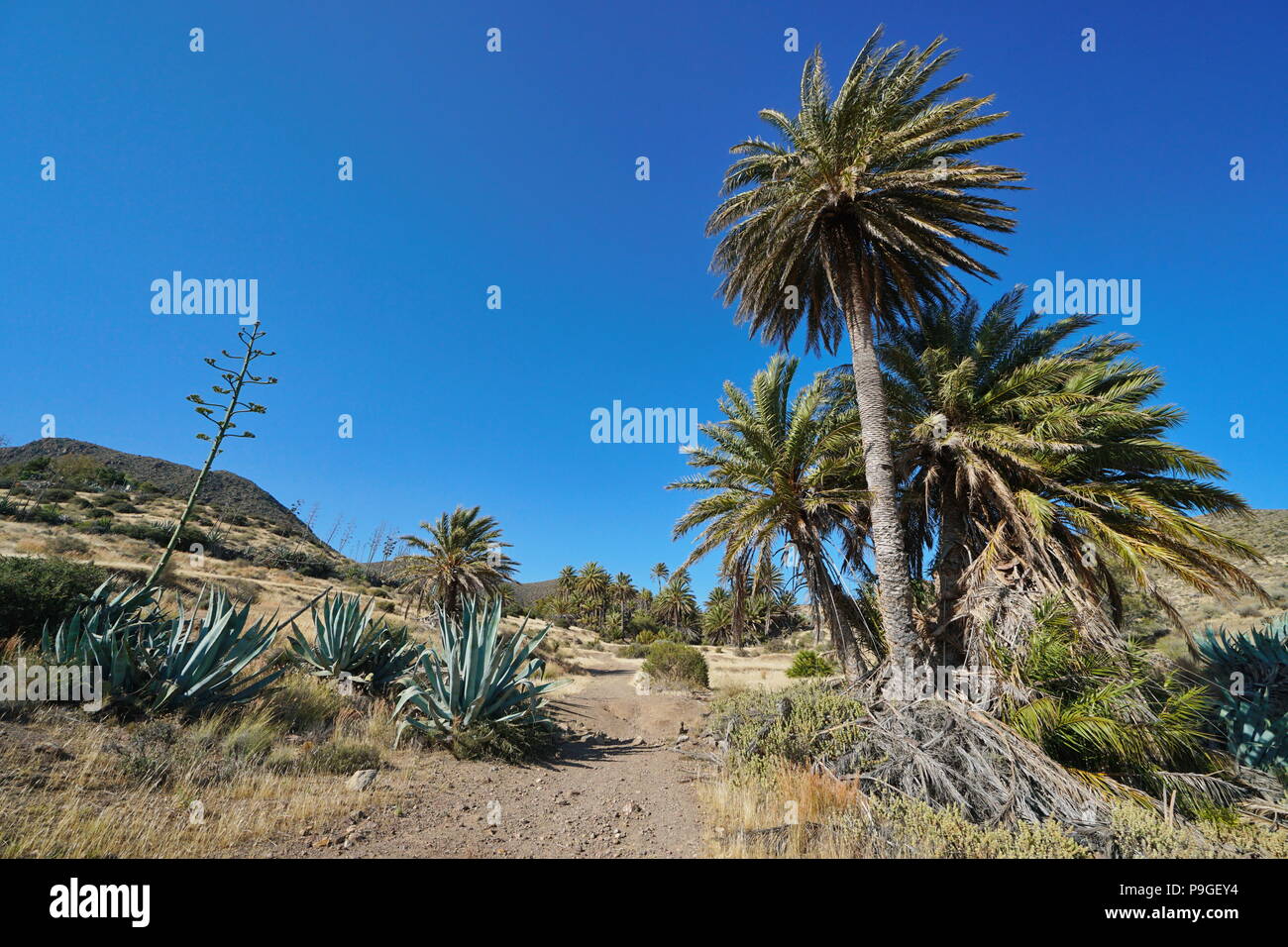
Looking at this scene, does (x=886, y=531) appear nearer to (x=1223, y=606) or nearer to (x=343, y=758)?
(x=343, y=758)

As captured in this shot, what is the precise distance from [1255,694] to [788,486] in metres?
8.01

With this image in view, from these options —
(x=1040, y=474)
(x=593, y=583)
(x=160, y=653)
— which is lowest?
(x=593, y=583)

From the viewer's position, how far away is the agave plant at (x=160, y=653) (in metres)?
5.79

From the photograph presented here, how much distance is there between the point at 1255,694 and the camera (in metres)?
7.84

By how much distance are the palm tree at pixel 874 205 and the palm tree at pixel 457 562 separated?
16282 mm

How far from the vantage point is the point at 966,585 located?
9438 mm

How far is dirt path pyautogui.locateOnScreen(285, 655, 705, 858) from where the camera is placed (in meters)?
4.32

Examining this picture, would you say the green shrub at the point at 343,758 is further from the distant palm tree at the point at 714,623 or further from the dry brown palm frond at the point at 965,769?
A: the distant palm tree at the point at 714,623

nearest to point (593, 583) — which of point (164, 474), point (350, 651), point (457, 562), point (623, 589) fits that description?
point (623, 589)

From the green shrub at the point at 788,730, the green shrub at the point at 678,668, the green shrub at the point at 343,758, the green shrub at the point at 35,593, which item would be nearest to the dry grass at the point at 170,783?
the green shrub at the point at 343,758

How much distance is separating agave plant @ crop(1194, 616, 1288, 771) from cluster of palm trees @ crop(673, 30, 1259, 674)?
169cm

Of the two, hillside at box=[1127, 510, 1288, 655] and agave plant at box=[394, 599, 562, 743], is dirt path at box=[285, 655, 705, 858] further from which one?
hillside at box=[1127, 510, 1288, 655]

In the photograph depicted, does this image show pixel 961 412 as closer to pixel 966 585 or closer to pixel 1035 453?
pixel 1035 453
